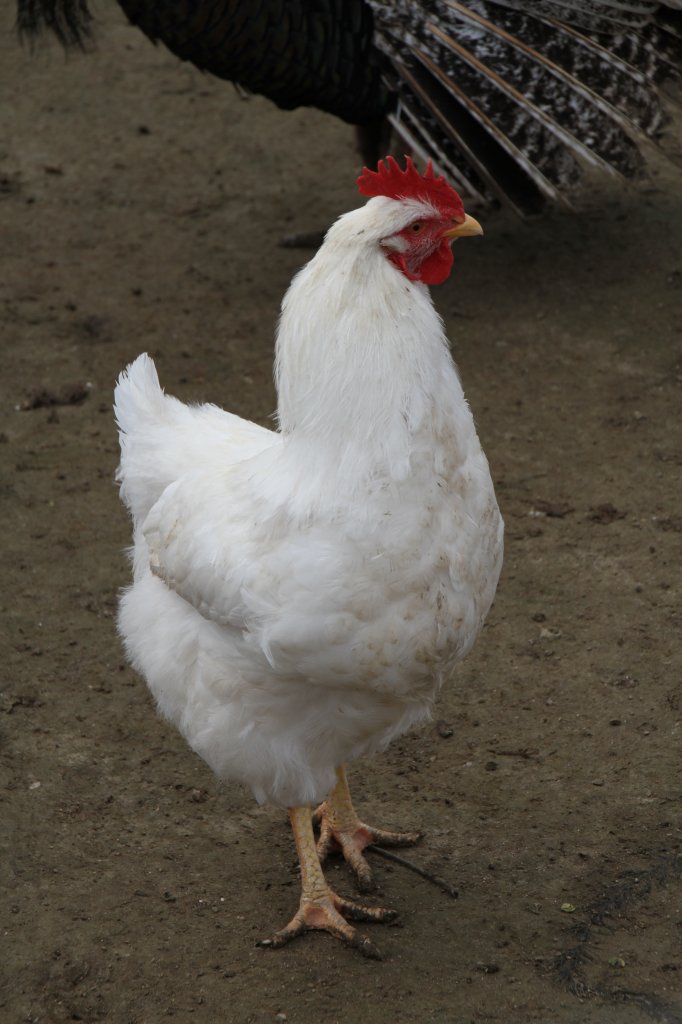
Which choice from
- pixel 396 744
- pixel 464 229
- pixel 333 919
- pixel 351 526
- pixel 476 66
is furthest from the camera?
pixel 476 66

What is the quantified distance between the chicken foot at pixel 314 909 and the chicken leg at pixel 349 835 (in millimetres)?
154

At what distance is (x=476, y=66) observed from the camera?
6578 mm

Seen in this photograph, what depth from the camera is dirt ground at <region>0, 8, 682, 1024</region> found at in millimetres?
3570

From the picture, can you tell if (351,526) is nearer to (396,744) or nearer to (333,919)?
(333,919)

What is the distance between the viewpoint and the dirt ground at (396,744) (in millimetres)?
3570

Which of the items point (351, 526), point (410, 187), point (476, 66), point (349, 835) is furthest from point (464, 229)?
point (476, 66)

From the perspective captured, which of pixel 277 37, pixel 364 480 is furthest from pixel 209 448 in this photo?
pixel 277 37

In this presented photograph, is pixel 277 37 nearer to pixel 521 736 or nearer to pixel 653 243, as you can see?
pixel 653 243

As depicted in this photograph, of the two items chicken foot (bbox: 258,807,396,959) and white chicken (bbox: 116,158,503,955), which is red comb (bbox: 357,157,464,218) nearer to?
white chicken (bbox: 116,158,503,955)

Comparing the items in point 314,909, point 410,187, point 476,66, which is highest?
point 410,187

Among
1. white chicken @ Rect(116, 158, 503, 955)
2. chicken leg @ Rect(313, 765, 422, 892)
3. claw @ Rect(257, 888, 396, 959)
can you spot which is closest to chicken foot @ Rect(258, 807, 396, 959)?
claw @ Rect(257, 888, 396, 959)

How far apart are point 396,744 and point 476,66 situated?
3.92m

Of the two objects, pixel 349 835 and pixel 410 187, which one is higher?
pixel 410 187

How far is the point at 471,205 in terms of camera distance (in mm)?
7840
